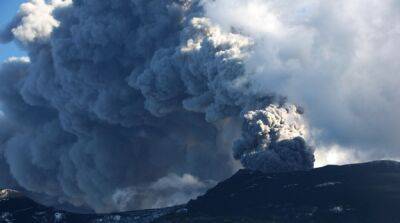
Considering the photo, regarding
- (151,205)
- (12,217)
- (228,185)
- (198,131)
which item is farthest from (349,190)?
(12,217)

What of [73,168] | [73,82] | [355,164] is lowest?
[355,164]

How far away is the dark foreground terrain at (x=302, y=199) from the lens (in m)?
103

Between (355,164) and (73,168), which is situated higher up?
(73,168)

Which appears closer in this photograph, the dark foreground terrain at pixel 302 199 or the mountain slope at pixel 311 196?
the mountain slope at pixel 311 196

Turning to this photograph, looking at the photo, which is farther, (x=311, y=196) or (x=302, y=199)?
(x=311, y=196)

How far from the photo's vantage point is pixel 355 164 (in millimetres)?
128250

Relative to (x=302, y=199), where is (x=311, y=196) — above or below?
above

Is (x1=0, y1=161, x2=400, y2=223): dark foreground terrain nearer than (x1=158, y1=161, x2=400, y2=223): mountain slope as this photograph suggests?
No

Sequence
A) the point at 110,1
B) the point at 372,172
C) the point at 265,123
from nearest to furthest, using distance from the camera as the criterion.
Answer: the point at 265,123 < the point at 372,172 < the point at 110,1

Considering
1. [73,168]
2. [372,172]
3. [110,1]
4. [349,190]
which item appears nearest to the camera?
[349,190]

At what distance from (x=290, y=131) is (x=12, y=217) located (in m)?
56.9

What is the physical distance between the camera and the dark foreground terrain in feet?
338

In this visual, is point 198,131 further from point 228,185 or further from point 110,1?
point 110,1

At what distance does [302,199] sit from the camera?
4377 inches
